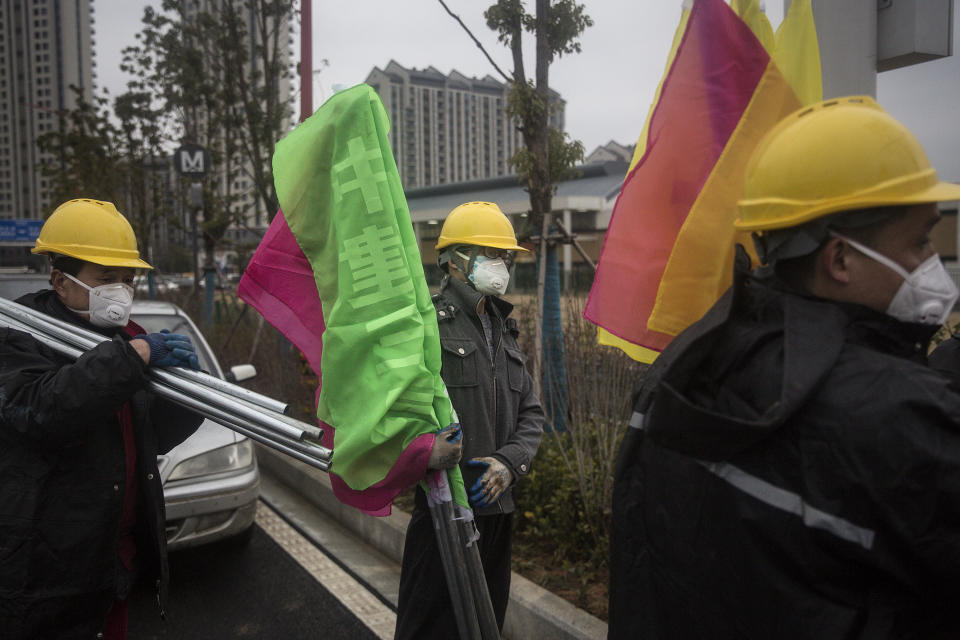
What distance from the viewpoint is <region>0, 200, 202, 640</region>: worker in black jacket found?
194cm

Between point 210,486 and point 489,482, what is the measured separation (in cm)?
241

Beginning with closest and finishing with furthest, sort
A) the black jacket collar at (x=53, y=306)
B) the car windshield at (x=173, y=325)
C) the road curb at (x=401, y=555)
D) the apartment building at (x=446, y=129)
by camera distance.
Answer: the black jacket collar at (x=53, y=306) < the road curb at (x=401, y=555) < the car windshield at (x=173, y=325) < the apartment building at (x=446, y=129)

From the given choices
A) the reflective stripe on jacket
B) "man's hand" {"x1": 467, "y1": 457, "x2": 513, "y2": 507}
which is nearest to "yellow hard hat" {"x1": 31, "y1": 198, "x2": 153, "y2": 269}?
"man's hand" {"x1": 467, "y1": 457, "x2": 513, "y2": 507}

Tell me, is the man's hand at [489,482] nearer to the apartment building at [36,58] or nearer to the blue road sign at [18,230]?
the blue road sign at [18,230]

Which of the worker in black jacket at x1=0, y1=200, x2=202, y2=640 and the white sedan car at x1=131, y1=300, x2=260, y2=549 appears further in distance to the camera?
the white sedan car at x1=131, y1=300, x2=260, y2=549

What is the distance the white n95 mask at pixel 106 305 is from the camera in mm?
2305

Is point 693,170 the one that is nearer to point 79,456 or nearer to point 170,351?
point 170,351

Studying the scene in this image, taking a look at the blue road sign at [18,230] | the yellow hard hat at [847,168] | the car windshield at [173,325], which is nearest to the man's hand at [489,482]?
the yellow hard hat at [847,168]

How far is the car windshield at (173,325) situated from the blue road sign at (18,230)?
79.6ft

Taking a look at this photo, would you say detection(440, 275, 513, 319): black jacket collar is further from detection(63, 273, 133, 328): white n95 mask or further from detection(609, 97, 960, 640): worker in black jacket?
detection(609, 97, 960, 640): worker in black jacket

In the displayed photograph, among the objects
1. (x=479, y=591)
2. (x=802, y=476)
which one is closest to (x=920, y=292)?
(x=802, y=476)

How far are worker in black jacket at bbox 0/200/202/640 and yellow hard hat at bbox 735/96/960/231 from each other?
1785mm

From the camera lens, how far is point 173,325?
513cm

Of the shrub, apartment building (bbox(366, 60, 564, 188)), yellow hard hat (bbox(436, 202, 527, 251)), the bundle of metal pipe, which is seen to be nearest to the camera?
the bundle of metal pipe
